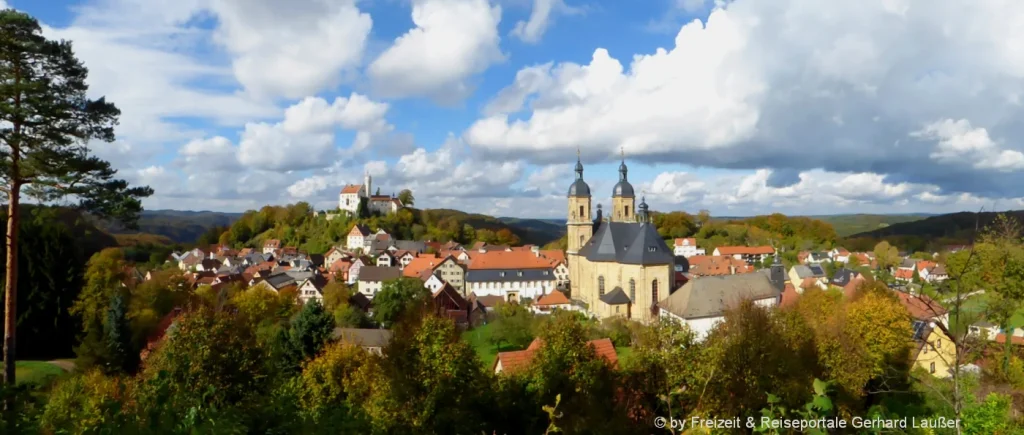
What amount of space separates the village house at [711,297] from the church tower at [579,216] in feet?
42.0

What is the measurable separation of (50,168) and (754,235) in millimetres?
101421

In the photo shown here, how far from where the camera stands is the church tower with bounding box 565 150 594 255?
50.0 metres

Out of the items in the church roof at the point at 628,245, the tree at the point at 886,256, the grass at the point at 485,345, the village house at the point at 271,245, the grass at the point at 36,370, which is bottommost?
the grass at the point at 485,345

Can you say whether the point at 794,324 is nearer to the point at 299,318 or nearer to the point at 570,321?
the point at 570,321

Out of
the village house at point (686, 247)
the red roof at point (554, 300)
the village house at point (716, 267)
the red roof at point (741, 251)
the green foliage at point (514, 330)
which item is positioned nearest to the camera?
the green foliage at point (514, 330)

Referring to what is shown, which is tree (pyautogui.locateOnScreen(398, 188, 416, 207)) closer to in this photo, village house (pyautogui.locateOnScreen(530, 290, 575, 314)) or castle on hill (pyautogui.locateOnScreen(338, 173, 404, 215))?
castle on hill (pyautogui.locateOnScreen(338, 173, 404, 215))

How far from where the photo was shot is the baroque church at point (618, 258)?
39875 millimetres

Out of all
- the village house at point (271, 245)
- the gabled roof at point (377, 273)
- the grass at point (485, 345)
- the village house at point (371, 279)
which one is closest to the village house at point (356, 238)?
the village house at point (271, 245)

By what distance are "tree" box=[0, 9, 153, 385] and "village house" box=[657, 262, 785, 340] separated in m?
29.1

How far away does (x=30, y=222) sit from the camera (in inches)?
1093

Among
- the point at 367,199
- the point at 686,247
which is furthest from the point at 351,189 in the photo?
the point at 686,247

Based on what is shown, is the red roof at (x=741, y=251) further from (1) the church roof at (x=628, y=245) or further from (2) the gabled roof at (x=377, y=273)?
(2) the gabled roof at (x=377, y=273)

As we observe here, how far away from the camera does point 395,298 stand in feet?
127

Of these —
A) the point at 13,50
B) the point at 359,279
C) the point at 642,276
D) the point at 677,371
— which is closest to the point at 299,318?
the point at 13,50
